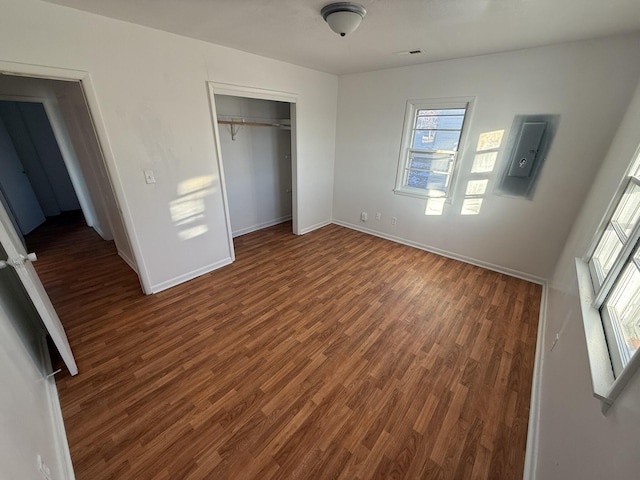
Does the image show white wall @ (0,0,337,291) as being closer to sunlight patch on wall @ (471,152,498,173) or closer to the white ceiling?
the white ceiling

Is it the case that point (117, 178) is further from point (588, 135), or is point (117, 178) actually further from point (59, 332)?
point (588, 135)

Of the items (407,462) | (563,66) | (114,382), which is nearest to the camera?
(407,462)

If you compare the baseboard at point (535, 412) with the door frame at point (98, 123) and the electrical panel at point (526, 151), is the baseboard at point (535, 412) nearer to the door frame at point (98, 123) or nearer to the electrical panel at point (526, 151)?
the electrical panel at point (526, 151)

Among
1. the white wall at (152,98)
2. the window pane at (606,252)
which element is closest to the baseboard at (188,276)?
the white wall at (152,98)

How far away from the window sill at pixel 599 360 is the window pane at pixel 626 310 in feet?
0.18

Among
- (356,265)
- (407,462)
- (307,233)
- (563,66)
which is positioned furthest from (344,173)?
(407,462)

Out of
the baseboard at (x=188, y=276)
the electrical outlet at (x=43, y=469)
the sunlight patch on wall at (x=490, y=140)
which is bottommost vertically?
the baseboard at (x=188, y=276)

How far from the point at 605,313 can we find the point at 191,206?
11.2 ft

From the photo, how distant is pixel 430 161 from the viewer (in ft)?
11.6

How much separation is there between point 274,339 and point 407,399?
1.13 meters

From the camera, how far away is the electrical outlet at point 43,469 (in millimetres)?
1084

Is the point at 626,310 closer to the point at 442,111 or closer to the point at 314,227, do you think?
the point at 442,111

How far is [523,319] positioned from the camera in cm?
247

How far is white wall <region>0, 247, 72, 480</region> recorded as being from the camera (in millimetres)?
957
